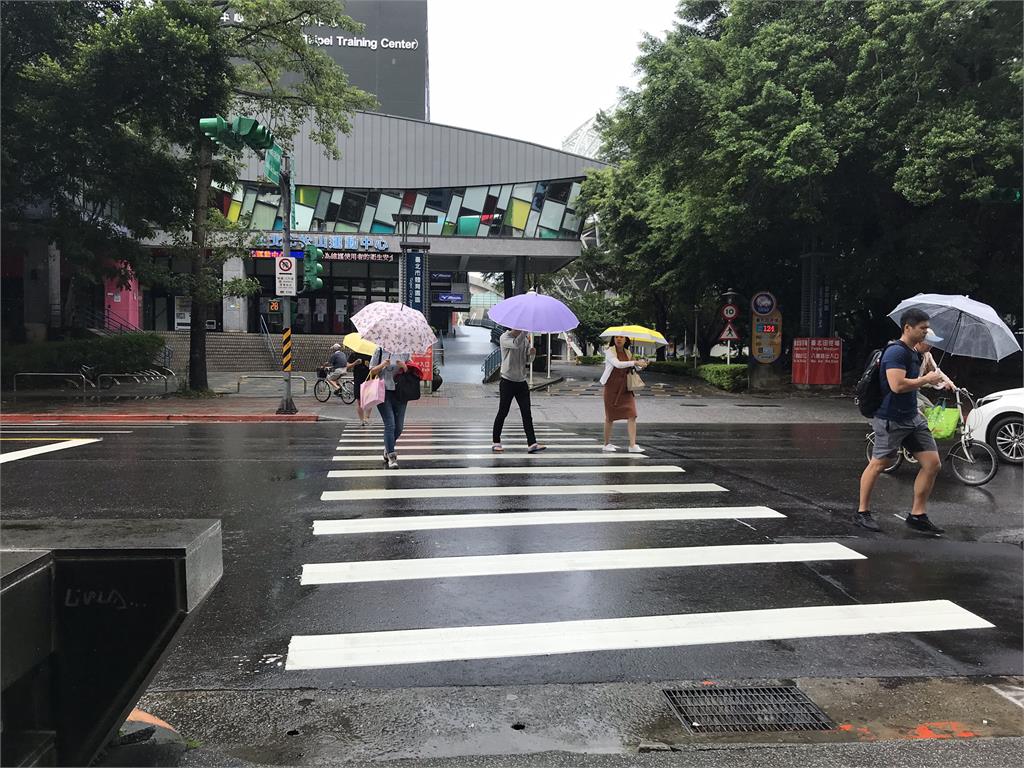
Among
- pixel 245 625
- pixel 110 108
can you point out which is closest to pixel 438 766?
pixel 245 625

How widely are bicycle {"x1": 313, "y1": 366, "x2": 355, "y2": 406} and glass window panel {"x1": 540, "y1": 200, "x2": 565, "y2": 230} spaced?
2172cm

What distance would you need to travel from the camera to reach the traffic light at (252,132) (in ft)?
45.2

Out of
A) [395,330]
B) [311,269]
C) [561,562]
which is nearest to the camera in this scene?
[561,562]

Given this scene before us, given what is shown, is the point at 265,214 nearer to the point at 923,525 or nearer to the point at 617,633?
the point at 923,525

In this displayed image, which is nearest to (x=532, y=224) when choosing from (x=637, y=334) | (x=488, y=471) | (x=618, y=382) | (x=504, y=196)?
(x=504, y=196)

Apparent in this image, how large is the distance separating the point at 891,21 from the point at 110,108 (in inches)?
758

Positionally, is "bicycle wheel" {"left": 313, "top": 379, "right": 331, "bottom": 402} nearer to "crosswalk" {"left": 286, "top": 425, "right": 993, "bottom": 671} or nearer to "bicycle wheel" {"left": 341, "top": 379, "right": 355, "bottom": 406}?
"bicycle wheel" {"left": 341, "top": 379, "right": 355, "bottom": 406}

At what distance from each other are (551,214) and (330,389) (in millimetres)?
22687

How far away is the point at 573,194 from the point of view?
3969 cm

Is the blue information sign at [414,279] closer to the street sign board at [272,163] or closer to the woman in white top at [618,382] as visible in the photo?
the street sign board at [272,163]

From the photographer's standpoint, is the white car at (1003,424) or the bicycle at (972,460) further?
the white car at (1003,424)

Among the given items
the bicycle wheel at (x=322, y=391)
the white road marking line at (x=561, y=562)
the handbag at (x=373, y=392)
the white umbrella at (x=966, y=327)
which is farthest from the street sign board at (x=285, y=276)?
the white umbrella at (x=966, y=327)

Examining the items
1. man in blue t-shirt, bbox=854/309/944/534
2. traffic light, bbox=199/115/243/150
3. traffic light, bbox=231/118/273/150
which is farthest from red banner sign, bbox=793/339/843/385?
traffic light, bbox=199/115/243/150

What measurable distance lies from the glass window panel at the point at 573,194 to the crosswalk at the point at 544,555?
3099 cm
